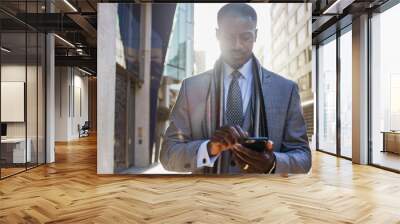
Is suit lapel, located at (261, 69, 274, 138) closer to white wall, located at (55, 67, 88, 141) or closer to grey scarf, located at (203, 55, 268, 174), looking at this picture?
grey scarf, located at (203, 55, 268, 174)

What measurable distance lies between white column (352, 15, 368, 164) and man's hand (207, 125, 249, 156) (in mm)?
3483

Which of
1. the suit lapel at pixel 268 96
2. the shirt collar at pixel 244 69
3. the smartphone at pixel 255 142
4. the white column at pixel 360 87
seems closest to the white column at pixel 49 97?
the shirt collar at pixel 244 69

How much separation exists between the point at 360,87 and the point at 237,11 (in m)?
3.57

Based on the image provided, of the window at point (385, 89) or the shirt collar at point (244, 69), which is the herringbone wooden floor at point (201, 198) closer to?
the window at point (385, 89)

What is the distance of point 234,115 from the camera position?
560 centimetres

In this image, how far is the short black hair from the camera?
575 cm

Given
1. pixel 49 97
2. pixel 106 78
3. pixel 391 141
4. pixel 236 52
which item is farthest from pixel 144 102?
pixel 391 141

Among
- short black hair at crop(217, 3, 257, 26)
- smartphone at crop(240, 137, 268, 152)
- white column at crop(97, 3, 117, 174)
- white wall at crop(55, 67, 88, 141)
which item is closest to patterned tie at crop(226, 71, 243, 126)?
smartphone at crop(240, 137, 268, 152)

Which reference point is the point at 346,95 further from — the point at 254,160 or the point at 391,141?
the point at 254,160

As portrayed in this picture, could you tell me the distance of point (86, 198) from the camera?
A: 462cm

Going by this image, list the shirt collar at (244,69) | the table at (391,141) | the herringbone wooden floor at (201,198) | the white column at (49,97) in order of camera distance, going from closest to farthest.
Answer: the herringbone wooden floor at (201,198), the shirt collar at (244,69), the table at (391,141), the white column at (49,97)

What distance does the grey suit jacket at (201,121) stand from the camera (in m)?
5.63

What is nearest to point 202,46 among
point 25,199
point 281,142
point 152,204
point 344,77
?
point 281,142

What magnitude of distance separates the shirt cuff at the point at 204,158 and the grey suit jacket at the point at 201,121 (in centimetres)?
5
